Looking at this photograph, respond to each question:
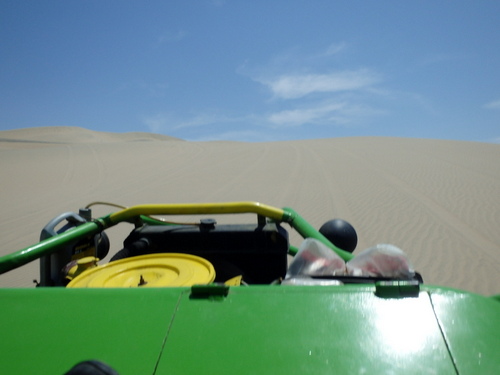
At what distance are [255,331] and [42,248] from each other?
5.56 feet

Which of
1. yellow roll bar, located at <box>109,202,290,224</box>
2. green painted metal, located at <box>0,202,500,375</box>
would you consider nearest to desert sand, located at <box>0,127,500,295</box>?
yellow roll bar, located at <box>109,202,290,224</box>

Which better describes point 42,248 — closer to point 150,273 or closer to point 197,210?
point 150,273

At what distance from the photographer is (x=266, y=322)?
52.2 inches

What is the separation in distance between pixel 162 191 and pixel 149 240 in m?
12.1

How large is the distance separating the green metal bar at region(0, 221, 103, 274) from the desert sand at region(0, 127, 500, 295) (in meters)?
4.70

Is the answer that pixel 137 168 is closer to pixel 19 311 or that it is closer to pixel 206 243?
pixel 206 243

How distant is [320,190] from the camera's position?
47.2 ft

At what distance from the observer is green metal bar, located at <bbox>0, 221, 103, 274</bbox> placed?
7.27 ft

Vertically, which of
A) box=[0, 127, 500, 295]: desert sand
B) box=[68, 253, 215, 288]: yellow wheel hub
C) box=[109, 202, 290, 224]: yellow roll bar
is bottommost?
box=[0, 127, 500, 295]: desert sand

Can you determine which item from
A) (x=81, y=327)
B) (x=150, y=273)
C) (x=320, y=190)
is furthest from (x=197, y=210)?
(x=320, y=190)

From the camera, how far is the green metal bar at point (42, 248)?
2215 mm

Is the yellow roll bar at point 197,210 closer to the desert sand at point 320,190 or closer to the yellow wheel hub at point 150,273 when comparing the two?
the yellow wheel hub at point 150,273

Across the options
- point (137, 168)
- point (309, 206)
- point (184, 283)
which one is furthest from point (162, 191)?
point (184, 283)

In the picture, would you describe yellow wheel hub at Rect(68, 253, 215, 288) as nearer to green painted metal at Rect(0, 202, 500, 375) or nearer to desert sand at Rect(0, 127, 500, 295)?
green painted metal at Rect(0, 202, 500, 375)
